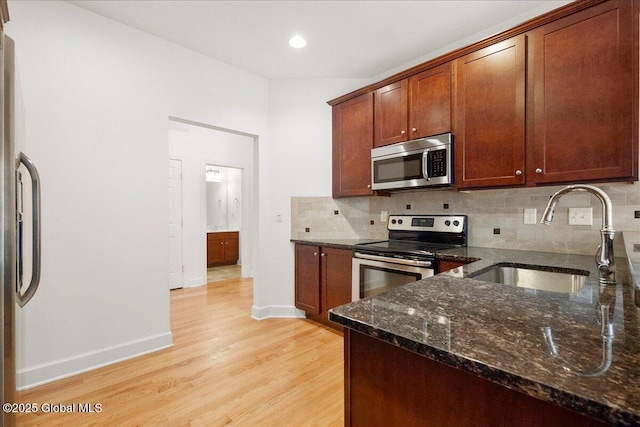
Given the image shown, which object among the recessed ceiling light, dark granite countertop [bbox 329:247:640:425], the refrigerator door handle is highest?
the recessed ceiling light

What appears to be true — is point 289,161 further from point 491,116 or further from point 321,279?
point 491,116

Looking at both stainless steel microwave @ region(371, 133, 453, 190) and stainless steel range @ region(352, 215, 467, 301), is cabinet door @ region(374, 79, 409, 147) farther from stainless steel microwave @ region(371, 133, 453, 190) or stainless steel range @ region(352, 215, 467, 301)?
stainless steel range @ region(352, 215, 467, 301)

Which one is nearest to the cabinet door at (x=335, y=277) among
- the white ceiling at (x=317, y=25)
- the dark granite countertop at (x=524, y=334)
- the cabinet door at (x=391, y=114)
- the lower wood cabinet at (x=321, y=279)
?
the lower wood cabinet at (x=321, y=279)

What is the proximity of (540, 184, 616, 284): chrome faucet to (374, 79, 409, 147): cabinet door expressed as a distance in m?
1.60

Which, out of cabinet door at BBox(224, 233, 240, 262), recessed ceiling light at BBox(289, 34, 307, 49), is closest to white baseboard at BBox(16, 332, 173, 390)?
recessed ceiling light at BBox(289, 34, 307, 49)

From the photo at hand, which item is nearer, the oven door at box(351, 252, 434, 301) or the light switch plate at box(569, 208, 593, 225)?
the light switch plate at box(569, 208, 593, 225)

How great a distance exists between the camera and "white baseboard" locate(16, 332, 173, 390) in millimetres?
2006

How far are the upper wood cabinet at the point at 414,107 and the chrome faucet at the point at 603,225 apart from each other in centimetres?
135

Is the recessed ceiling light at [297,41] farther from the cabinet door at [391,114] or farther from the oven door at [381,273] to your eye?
the oven door at [381,273]

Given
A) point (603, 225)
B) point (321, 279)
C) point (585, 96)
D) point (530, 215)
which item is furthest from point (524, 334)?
point (321, 279)

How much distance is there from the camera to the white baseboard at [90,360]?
6.58 feet

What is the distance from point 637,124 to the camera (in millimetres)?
1607

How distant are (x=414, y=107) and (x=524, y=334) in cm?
226

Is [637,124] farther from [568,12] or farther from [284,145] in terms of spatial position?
[284,145]
